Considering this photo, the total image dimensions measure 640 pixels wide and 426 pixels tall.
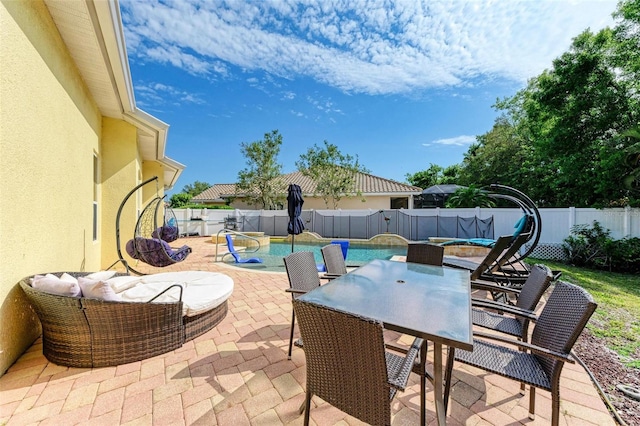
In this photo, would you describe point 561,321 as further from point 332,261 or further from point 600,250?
point 600,250

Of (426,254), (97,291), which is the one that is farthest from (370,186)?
(97,291)

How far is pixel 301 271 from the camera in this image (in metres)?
2.94

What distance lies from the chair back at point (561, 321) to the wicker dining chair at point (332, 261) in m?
2.09

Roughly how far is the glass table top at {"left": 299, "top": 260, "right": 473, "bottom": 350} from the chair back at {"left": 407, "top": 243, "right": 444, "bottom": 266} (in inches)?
31.3

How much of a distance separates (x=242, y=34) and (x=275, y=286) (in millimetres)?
6568

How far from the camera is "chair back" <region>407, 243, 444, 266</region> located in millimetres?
4160

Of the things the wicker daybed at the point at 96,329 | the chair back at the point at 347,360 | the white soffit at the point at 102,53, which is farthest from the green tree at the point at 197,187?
the chair back at the point at 347,360

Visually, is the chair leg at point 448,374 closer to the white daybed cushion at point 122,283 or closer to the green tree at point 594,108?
the white daybed cushion at point 122,283

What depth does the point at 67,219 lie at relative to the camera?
12.5 feet

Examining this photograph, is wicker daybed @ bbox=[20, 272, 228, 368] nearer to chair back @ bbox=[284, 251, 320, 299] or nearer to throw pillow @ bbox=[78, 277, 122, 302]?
throw pillow @ bbox=[78, 277, 122, 302]

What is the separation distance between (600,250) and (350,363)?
37.5ft

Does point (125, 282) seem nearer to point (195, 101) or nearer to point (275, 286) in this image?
point (275, 286)

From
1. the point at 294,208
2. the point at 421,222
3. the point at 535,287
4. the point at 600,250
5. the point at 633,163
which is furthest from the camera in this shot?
the point at 421,222

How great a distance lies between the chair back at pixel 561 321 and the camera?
5.26 ft
